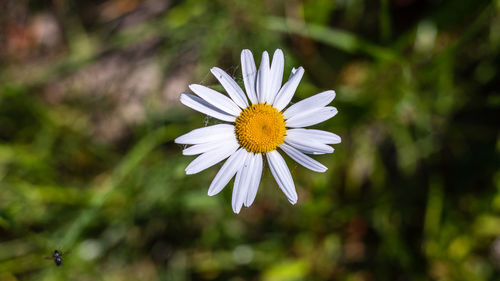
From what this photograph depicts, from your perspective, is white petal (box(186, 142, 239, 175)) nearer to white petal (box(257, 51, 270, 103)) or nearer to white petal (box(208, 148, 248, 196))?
white petal (box(208, 148, 248, 196))

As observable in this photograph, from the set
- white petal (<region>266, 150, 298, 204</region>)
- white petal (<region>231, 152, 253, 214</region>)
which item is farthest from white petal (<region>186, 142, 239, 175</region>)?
white petal (<region>266, 150, 298, 204</region>)

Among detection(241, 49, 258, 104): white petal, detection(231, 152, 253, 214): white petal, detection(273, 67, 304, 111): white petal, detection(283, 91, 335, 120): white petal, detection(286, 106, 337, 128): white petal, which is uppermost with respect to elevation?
detection(241, 49, 258, 104): white petal

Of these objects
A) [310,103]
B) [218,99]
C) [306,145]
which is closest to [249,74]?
[218,99]

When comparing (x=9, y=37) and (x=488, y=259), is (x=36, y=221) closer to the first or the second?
(x=9, y=37)

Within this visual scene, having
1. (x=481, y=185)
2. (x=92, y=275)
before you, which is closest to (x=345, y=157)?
(x=481, y=185)

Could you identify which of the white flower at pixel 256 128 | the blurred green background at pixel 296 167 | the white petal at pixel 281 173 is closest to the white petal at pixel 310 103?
the white flower at pixel 256 128

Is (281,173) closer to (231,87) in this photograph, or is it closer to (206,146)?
(206,146)
